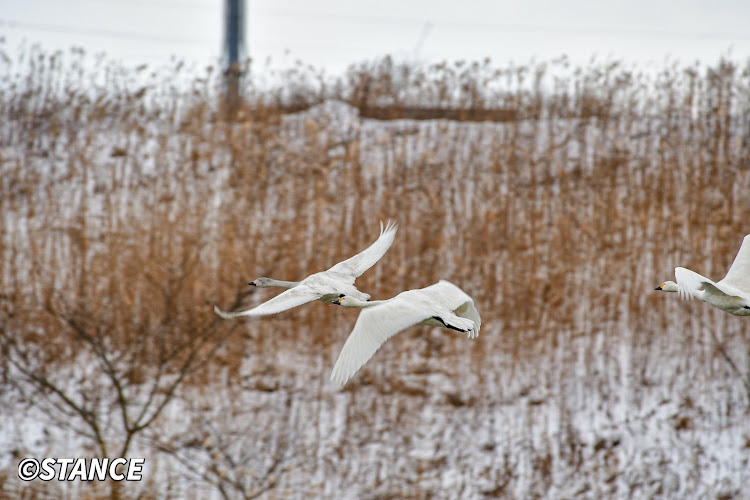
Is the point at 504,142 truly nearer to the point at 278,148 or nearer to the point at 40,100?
the point at 278,148

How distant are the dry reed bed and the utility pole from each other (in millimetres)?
341

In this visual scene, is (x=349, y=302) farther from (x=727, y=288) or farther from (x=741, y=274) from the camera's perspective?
(x=741, y=274)

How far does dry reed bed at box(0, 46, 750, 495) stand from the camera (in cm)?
1012

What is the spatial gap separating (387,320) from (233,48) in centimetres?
846

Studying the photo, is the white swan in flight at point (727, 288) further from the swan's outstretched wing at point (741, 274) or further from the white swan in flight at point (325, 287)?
the white swan in flight at point (325, 287)

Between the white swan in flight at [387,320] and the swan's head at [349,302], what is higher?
the swan's head at [349,302]

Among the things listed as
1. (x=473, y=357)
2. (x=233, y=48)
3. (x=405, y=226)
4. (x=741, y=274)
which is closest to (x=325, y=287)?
(x=741, y=274)

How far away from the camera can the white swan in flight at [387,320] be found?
4988 millimetres

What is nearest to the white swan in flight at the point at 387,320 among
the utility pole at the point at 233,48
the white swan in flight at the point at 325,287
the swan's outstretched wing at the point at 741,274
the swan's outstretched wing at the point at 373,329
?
the swan's outstretched wing at the point at 373,329

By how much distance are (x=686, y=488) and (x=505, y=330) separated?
8.74 ft

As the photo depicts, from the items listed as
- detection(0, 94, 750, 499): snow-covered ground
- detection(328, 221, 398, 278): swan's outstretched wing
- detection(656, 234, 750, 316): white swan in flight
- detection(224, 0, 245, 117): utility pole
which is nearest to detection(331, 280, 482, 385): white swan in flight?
detection(328, 221, 398, 278): swan's outstretched wing

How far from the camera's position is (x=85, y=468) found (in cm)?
890

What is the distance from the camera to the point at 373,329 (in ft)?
17.0

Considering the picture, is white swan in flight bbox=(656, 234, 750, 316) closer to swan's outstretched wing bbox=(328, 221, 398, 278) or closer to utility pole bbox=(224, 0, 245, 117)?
swan's outstretched wing bbox=(328, 221, 398, 278)
